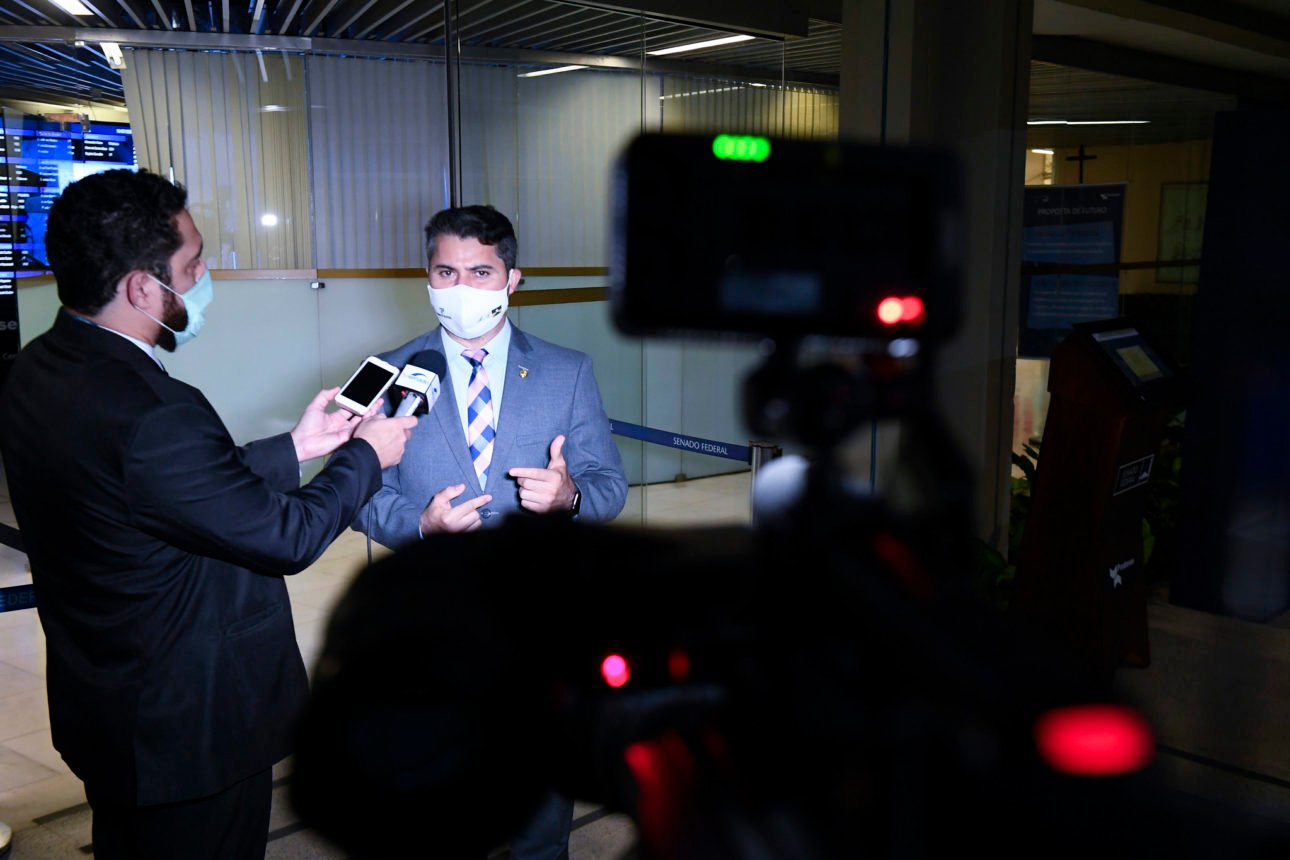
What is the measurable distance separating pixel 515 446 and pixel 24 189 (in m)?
2.04

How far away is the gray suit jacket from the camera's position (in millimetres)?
2158

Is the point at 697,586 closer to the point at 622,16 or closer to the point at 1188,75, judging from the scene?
the point at 1188,75

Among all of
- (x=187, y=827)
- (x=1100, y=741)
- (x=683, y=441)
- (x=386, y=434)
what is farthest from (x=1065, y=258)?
(x=1100, y=741)

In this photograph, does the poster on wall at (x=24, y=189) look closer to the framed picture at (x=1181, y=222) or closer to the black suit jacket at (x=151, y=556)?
the black suit jacket at (x=151, y=556)

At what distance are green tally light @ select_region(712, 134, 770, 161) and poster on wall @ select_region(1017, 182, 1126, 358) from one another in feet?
8.06

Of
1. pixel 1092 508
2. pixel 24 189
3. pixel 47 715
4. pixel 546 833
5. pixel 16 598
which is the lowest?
pixel 47 715

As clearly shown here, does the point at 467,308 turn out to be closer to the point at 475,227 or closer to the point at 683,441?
the point at 475,227

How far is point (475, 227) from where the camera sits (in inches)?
90.6

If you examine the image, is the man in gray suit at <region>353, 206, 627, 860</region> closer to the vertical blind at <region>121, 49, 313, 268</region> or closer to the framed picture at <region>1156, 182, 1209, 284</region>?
the framed picture at <region>1156, 182, 1209, 284</region>

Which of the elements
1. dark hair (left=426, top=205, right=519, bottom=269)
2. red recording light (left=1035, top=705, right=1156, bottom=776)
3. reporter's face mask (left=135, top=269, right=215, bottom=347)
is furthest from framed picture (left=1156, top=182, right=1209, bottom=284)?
red recording light (left=1035, top=705, right=1156, bottom=776)

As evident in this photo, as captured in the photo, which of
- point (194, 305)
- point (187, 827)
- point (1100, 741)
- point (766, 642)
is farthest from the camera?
point (194, 305)

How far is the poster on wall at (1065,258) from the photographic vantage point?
2.72m

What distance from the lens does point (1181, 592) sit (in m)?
3.21

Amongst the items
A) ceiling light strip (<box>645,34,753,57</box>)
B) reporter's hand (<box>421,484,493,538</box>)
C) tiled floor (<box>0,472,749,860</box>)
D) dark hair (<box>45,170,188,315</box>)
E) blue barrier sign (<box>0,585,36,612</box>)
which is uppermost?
ceiling light strip (<box>645,34,753,57</box>)
